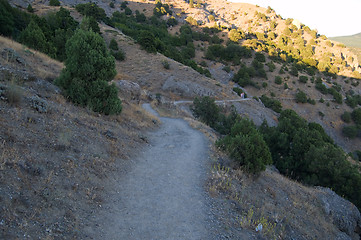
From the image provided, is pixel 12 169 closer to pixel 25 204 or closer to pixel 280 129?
pixel 25 204

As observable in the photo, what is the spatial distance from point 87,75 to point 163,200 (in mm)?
8008

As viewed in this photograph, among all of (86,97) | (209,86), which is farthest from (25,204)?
(209,86)

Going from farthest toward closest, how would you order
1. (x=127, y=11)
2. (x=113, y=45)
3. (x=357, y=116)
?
(x=127, y=11) < (x=357, y=116) < (x=113, y=45)

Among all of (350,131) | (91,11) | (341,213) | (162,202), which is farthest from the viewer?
(91,11)

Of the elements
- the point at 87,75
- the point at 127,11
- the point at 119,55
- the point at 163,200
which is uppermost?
the point at 127,11

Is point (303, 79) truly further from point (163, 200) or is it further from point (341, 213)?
point (163, 200)

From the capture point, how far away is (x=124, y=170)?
292 inches

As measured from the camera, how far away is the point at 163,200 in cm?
601

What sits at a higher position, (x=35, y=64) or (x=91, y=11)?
(x=91, y=11)

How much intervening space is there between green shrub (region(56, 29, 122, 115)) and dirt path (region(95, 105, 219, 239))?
3.72 metres

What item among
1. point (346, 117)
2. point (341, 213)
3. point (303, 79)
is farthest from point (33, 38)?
point (303, 79)

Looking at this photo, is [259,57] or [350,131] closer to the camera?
[350,131]

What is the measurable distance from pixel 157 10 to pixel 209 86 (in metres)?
61.8

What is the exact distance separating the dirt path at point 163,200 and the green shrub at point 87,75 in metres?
3.72
